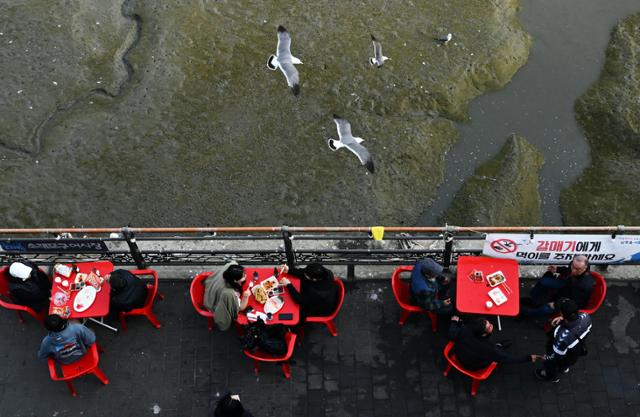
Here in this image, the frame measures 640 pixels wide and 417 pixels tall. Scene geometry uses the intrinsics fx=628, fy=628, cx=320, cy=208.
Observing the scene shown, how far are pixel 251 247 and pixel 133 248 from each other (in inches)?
76.2

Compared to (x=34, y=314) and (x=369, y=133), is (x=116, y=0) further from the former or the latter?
(x=34, y=314)

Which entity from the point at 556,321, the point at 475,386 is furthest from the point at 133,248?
the point at 556,321

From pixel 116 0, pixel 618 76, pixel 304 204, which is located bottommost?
pixel 304 204

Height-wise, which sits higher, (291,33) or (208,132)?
(291,33)

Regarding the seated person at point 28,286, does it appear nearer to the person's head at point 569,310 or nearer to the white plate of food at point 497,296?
the white plate of food at point 497,296

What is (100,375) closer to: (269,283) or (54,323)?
(54,323)

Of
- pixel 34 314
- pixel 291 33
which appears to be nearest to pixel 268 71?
pixel 291 33

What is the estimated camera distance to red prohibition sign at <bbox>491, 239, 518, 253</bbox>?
899 centimetres

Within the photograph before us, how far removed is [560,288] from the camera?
8.84 metres

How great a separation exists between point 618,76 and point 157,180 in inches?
435

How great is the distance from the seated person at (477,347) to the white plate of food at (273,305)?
7.69 ft

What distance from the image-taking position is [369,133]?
13758 mm

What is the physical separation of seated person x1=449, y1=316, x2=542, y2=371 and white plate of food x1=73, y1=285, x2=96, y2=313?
503cm

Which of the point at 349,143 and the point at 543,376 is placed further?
the point at 349,143
